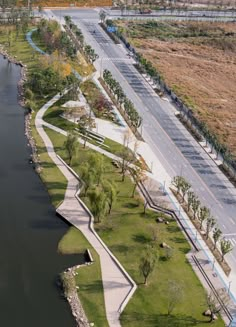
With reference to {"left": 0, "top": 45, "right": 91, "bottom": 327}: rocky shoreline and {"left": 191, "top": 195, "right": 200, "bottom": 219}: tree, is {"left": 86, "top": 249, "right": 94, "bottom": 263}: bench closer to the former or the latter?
{"left": 0, "top": 45, "right": 91, "bottom": 327}: rocky shoreline

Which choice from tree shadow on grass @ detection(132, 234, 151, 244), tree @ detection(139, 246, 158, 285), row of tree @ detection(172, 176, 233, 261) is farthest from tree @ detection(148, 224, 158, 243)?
tree @ detection(139, 246, 158, 285)

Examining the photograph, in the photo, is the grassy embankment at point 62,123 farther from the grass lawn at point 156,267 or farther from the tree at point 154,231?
the tree at point 154,231

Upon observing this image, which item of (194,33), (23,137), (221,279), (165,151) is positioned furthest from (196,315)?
(194,33)

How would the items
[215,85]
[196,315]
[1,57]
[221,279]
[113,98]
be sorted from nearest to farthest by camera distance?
[196,315]
[221,279]
[113,98]
[215,85]
[1,57]

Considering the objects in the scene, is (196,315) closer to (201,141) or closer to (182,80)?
(201,141)

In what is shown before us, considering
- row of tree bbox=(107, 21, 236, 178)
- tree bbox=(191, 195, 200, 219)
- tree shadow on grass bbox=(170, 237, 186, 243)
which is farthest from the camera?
row of tree bbox=(107, 21, 236, 178)

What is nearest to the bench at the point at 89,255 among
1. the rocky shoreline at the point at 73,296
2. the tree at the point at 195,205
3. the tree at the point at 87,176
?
the rocky shoreline at the point at 73,296
